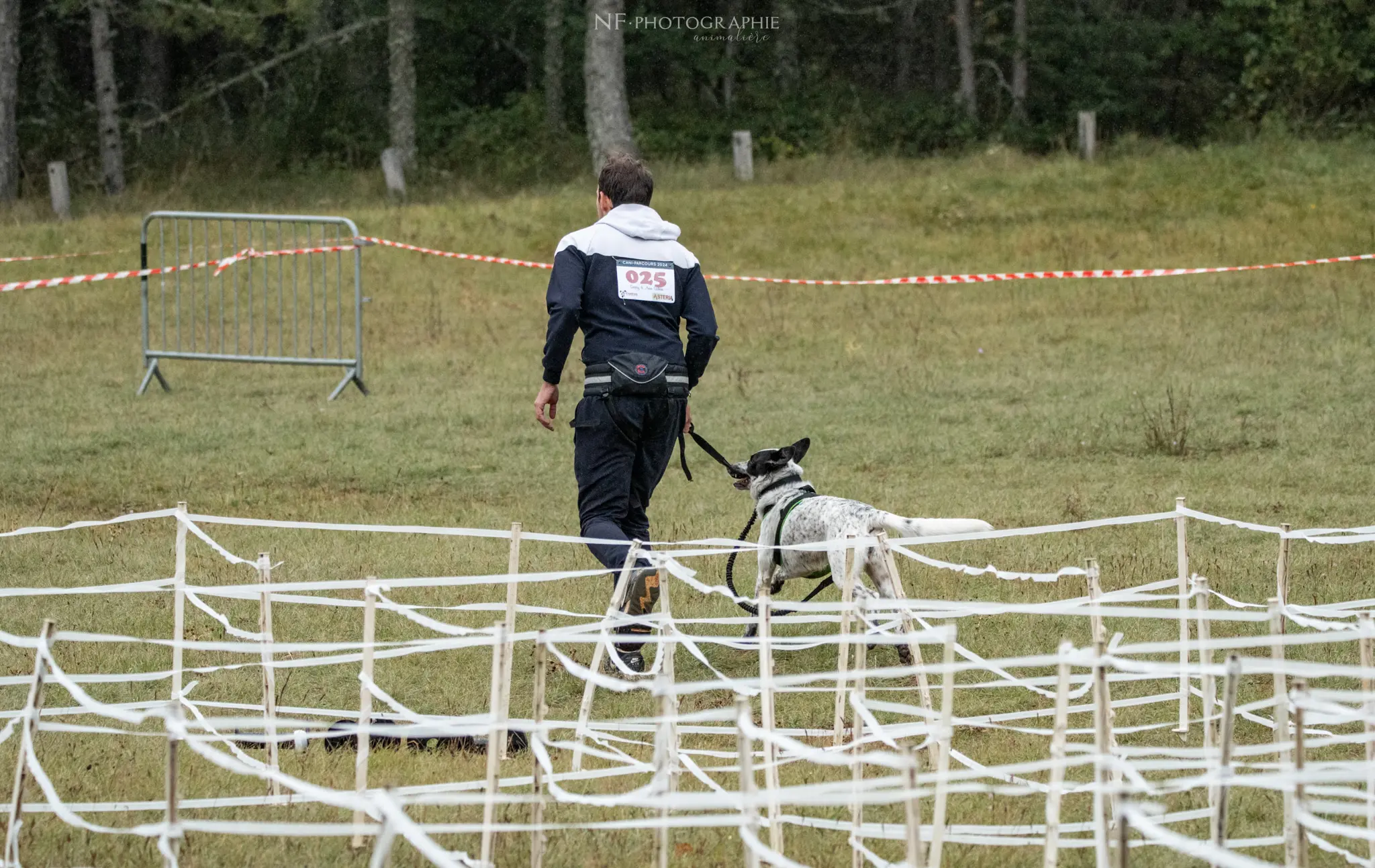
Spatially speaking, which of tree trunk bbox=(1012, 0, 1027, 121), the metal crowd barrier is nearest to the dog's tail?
the metal crowd barrier

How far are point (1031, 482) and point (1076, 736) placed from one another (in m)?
4.19

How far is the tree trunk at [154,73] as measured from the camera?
3319 cm

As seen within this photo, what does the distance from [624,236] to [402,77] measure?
2474 cm

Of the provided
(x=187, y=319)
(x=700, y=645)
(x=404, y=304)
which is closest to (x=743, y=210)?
(x=404, y=304)

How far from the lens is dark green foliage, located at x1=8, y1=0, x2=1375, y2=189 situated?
30031 millimetres

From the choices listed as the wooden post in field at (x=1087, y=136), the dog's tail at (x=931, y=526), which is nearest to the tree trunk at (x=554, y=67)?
the wooden post in field at (x=1087, y=136)

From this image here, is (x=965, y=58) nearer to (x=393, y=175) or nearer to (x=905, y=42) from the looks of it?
(x=905, y=42)

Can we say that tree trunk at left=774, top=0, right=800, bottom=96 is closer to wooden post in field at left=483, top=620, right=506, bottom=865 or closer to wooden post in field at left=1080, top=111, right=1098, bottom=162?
wooden post in field at left=1080, top=111, right=1098, bottom=162

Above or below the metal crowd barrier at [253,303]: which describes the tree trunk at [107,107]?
above

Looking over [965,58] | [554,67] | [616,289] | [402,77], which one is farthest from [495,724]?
[965,58]

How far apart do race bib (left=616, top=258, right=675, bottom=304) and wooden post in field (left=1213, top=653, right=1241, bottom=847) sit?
3228 mm

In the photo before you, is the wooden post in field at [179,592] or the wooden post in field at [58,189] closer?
the wooden post in field at [179,592]

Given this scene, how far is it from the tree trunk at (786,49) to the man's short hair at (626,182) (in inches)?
1132

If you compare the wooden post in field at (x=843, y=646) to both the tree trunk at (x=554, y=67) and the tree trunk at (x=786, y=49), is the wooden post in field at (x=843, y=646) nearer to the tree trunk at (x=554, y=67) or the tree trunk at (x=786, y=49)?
the tree trunk at (x=554, y=67)
